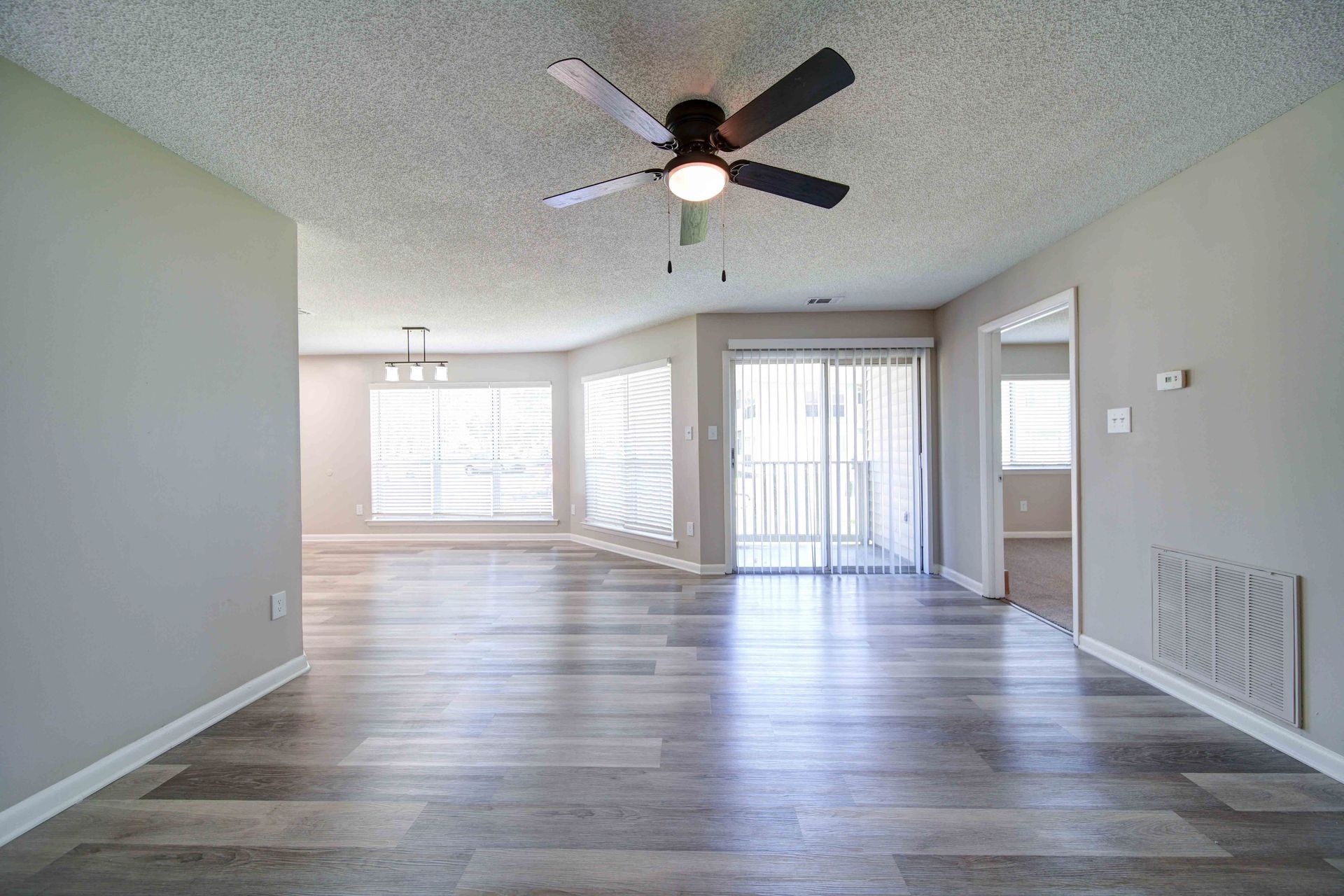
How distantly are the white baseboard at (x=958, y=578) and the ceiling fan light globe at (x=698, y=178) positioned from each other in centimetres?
389

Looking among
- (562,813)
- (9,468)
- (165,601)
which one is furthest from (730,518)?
(9,468)

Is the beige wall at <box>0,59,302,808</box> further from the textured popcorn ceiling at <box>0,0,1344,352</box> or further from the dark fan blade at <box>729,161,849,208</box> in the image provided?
the dark fan blade at <box>729,161,849,208</box>

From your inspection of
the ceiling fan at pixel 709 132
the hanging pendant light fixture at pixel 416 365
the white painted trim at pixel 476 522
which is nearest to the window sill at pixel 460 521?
the white painted trim at pixel 476 522

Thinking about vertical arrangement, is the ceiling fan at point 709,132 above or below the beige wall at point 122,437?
above

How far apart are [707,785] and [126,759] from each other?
2176 mm

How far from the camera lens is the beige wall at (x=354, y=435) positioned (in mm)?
7262

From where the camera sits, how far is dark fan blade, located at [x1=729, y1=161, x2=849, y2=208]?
205 cm

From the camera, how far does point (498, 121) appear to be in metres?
2.11

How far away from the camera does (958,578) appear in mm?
4793

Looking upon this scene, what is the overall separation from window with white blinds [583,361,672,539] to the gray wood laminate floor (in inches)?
99.2

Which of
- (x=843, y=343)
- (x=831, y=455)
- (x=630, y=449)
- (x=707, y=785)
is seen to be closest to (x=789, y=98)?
(x=707, y=785)

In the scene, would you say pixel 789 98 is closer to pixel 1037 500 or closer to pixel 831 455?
pixel 831 455

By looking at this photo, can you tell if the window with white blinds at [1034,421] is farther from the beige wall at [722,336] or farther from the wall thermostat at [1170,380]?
the wall thermostat at [1170,380]

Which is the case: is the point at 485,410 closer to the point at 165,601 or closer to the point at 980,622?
the point at 165,601
